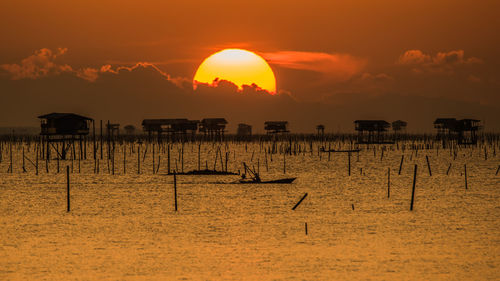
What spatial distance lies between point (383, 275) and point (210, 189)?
13617mm

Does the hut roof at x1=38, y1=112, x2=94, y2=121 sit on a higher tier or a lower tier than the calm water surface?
higher

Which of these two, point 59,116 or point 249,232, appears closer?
point 249,232

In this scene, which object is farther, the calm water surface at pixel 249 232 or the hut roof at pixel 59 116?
the hut roof at pixel 59 116

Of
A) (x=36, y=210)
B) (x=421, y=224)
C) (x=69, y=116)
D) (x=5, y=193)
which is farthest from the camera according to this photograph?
(x=69, y=116)

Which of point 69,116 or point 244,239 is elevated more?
point 69,116

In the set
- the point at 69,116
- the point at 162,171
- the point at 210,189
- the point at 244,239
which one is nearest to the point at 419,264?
the point at 244,239

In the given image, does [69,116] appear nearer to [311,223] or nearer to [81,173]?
[81,173]

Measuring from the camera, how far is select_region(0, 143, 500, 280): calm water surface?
9719mm

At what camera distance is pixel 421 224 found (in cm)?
1426

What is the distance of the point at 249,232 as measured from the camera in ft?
43.4

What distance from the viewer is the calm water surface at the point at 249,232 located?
972 centimetres

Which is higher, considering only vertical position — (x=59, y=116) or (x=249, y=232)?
(x=59, y=116)

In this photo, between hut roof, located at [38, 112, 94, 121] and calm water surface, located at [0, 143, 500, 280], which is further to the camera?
hut roof, located at [38, 112, 94, 121]

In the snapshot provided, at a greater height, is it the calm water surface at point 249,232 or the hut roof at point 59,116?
the hut roof at point 59,116
